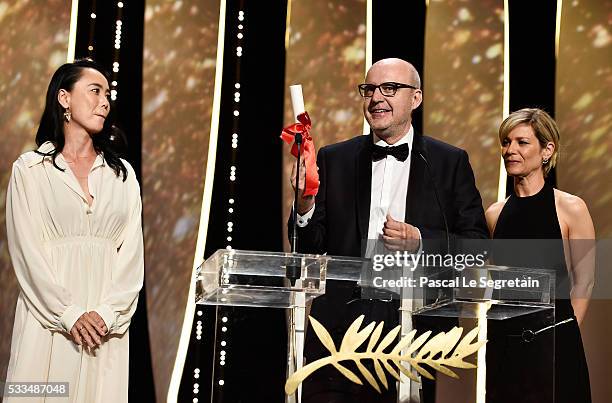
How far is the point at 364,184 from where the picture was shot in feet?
9.96

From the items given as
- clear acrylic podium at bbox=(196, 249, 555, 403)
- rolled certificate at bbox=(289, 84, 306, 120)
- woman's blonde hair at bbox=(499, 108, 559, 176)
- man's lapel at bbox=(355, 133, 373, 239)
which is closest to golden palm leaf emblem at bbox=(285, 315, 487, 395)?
clear acrylic podium at bbox=(196, 249, 555, 403)

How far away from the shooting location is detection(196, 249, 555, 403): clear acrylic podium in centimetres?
222

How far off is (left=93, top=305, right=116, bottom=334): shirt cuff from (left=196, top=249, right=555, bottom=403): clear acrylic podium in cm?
73

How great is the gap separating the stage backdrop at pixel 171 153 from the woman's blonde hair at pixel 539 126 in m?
1.41

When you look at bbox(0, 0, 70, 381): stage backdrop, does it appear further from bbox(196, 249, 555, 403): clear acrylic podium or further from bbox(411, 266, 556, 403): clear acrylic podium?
bbox(411, 266, 556, 403): clear acrylic podium

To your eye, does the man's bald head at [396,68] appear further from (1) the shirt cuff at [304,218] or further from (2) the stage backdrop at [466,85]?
(2) the stage backdrop at [466,85]

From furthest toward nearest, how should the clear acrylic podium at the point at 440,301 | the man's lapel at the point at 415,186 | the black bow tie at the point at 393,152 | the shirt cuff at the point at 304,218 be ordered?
the black bow tie at the point at 393,152, the man's lapel at the point at 415,186, the shirt cuff at the point at 304,218, the clear acrylic podium at the point at 440,301

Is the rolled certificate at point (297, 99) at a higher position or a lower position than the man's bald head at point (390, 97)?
lower

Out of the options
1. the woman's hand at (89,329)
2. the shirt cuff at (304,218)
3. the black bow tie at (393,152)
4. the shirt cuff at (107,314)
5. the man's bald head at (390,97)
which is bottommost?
the woman's hand at (89,329)

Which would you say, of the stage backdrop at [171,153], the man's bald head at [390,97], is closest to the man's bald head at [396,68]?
the man's bald head at [390,97]

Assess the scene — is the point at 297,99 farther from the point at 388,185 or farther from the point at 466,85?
the point at 466,85

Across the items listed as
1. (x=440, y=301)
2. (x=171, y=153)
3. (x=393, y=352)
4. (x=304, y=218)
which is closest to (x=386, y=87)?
(x=304, y=218)

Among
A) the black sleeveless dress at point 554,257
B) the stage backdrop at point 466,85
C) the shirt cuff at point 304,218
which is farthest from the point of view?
the stage backdrop at point 466,85

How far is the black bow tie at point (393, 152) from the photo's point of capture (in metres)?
3.12
